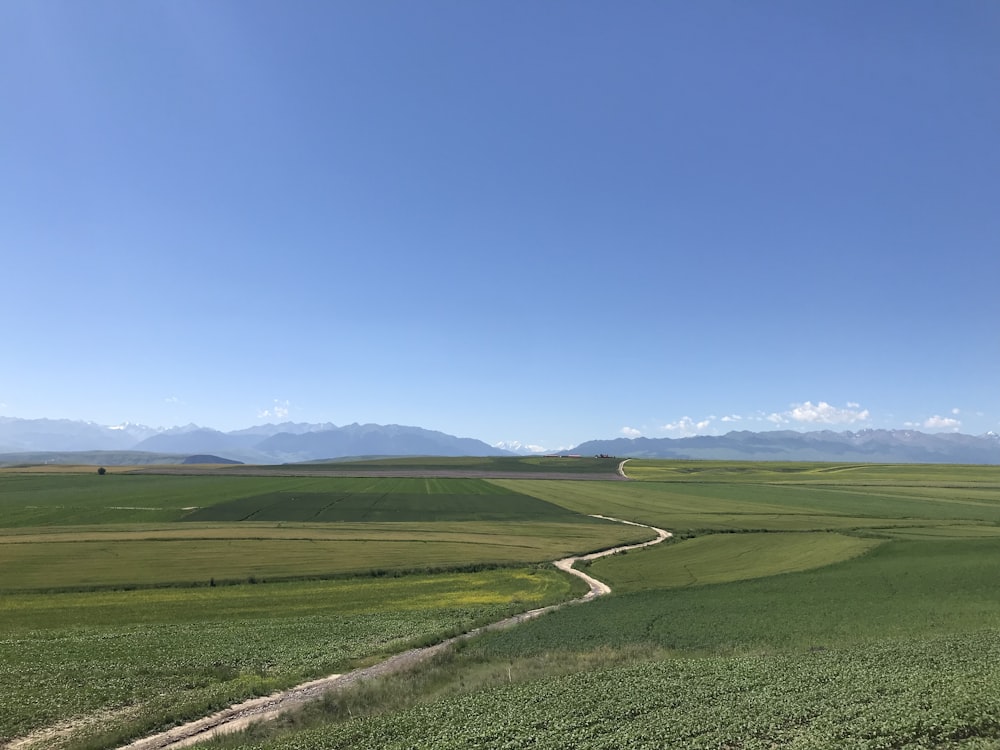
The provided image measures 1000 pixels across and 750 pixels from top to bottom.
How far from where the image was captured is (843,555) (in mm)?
46844

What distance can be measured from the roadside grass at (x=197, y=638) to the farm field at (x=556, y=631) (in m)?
0.16

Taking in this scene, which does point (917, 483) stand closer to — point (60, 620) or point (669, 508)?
point (669, 508)

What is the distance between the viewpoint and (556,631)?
96.2 feet

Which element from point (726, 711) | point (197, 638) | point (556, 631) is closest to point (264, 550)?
point (197, 638)

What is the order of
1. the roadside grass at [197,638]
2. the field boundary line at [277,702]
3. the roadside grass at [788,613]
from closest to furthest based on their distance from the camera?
the field boundary line at [277,702], the roadside grass at [197,638], the roadside grass at [788,613]

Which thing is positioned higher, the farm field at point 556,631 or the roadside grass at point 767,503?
the farm field at point 556,631

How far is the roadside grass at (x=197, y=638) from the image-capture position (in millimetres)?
20188

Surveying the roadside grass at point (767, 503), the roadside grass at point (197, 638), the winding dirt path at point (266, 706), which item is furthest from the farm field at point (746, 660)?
the roadside grass at point (767, 503)

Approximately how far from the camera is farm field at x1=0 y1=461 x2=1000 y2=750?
15.2 metres

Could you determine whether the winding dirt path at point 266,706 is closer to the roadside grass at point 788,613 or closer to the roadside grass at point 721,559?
the roadside grass at point 788,613

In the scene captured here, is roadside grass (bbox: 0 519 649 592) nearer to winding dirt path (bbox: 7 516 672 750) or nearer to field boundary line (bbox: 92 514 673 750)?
field boundary line (bbox: 92 514 673 750)

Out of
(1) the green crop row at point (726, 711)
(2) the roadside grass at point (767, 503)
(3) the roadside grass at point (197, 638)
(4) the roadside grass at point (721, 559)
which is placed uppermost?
(1) the green crop row at point (726, 711)

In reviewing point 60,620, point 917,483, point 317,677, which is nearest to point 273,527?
point 60,620

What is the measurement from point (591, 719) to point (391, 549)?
139 ft
